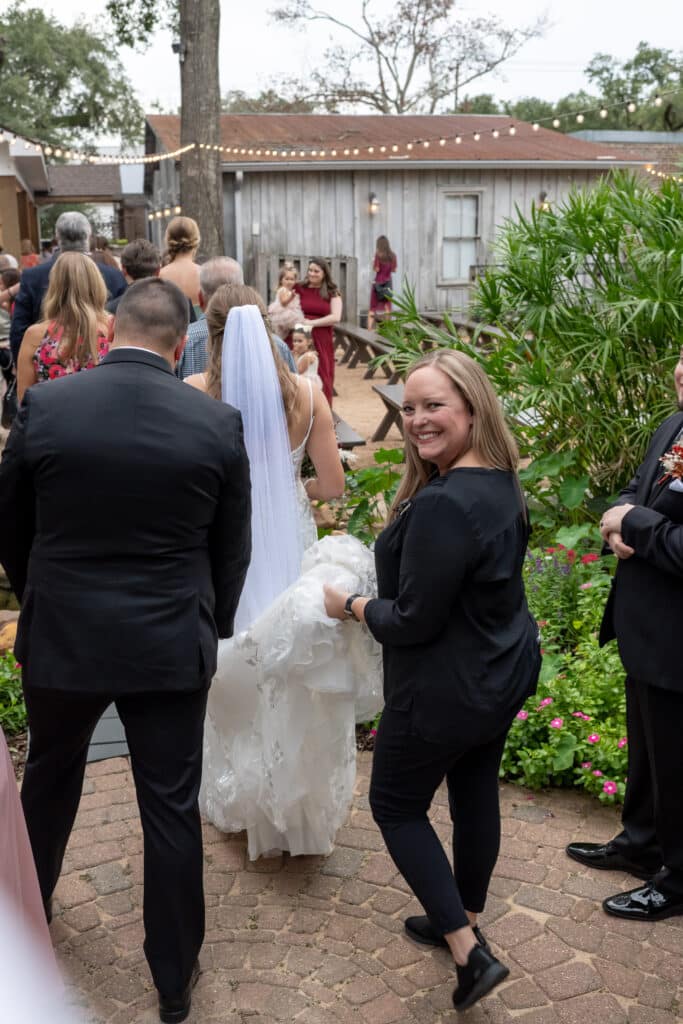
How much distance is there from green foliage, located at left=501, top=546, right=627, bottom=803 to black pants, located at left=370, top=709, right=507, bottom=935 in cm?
109

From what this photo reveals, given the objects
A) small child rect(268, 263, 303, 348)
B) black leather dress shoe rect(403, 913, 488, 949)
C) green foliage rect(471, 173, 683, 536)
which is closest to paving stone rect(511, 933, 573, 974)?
black leather dress shoe rect(403, 913, 488, 949)

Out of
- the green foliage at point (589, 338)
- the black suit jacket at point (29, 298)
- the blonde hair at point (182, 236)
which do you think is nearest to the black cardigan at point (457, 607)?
the green foliage at point (589, 338)

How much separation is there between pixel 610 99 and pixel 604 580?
49.6 meters

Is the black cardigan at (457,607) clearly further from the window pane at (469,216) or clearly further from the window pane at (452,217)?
the window pane at (469,216)

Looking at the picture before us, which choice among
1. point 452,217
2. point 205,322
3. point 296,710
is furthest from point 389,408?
point 452,217

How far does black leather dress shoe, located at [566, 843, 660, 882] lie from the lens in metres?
3.39

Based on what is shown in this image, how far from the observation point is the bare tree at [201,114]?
11.2m

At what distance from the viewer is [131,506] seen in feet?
8.06

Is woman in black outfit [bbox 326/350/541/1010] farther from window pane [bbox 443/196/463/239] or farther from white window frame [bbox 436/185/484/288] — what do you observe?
window pane [bbox 443/196/463/239]

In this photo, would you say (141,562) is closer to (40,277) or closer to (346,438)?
(40,277)

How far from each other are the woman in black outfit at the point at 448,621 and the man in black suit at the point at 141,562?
481 millimetres

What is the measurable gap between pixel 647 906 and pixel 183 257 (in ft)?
16.2

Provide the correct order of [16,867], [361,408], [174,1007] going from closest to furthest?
[16,867] < [174,1007] < [361,408]

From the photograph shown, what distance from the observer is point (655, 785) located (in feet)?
10.0
